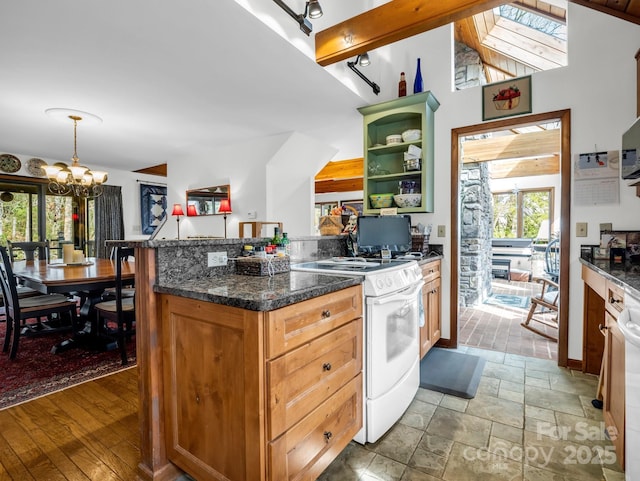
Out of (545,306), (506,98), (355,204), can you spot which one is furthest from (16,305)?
(355,204)

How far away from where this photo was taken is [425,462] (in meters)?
1.50

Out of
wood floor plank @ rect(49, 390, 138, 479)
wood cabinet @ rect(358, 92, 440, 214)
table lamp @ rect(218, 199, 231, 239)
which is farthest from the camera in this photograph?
table lamp @ rect(218, 199, 231, 239)

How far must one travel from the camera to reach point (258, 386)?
1.04 meters

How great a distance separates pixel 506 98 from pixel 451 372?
89.7 inches

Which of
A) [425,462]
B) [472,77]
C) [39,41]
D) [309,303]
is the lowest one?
[425,462]

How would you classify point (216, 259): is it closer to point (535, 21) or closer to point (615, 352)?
point (615, 352)

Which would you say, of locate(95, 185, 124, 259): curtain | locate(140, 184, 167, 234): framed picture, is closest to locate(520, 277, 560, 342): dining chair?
locate(140, 184, 167, 234): framed picture

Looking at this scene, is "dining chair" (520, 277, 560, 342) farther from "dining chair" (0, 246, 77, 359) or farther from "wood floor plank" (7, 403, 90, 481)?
"dining chair" (0, 246, 77, 359)

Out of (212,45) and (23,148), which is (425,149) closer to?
(212,45)

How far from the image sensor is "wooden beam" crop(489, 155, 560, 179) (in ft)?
19.6

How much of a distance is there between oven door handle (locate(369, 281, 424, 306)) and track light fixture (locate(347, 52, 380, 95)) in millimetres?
1775

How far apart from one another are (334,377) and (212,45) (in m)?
2.18

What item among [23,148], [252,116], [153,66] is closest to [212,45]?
[153,66]

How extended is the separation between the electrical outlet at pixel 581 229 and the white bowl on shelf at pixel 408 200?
1.19m
